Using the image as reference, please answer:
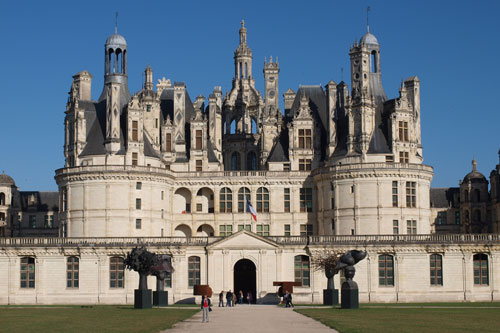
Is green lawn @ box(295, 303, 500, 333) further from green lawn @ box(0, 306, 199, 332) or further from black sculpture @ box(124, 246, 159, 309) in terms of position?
black sculpture @ box(124, 246, 159, 309)

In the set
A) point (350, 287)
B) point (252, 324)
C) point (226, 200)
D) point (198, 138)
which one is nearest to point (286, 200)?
point (226, 200)

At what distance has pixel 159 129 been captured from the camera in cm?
9156

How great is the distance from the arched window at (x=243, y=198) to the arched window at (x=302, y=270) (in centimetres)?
1362

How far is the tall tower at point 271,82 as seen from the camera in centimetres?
9606

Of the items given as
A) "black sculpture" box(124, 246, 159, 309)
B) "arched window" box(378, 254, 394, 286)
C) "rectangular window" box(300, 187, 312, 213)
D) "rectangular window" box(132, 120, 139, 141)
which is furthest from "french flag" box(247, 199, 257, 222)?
"black sculpture" box(124, 246, 159, 309)

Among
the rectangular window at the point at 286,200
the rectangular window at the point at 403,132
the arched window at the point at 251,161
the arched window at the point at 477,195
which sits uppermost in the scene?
the rectangular window at the point at 403,132

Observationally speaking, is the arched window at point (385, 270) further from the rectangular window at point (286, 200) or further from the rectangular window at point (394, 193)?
the rectangular window at point (286, 200)

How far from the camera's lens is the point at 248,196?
89250 millimetres

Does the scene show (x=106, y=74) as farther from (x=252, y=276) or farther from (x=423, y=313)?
(x=423, y=313)

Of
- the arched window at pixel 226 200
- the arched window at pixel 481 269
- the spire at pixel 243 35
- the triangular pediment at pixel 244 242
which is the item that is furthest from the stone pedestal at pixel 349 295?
the spire at pixel 243 35

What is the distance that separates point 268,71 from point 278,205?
623 inches

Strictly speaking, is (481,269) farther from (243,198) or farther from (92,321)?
(92,321)

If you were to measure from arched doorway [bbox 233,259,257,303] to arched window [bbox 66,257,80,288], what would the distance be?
13.4 metres

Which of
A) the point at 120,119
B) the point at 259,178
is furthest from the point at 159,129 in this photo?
the point at 259,178
